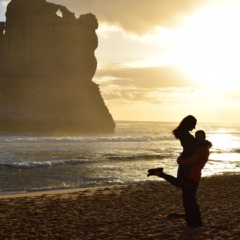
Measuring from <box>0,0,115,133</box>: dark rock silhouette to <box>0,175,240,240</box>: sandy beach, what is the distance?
74.9 metres

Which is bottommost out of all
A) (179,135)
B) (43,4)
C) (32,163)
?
(32,163)

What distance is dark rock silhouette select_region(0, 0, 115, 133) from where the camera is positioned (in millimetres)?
89812

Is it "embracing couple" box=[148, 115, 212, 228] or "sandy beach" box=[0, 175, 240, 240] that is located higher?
"embracing couple" box=[148, 115, 212, 228]

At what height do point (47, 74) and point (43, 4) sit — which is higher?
point (43, 4)

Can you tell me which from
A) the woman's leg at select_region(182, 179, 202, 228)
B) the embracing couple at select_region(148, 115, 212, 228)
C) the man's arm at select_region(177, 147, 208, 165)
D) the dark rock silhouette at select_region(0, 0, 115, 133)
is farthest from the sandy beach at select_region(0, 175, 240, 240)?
the dark rock silhouette at select_region(0, 0, 115, 133)

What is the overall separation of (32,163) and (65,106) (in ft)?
214

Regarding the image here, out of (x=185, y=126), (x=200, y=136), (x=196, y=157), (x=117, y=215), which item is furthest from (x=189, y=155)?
(x=117, y=215)

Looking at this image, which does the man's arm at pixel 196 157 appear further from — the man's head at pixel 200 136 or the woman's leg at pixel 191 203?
the woman's leg at pixel 191 203

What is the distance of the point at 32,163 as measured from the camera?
25.8 meters

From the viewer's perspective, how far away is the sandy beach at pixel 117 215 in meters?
8.06

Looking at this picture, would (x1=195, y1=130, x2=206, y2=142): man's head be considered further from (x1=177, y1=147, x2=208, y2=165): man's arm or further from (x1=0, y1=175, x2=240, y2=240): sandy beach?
(x1=0, y1=175, x2=240, y2=240): sandy beach

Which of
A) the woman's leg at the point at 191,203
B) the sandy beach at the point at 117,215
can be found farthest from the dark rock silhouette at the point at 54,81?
the woman's leg at the point at 191,203

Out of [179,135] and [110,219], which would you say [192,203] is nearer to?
[179,135]

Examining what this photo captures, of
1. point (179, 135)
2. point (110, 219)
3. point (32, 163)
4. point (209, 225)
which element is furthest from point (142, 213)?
point (32, 163)
